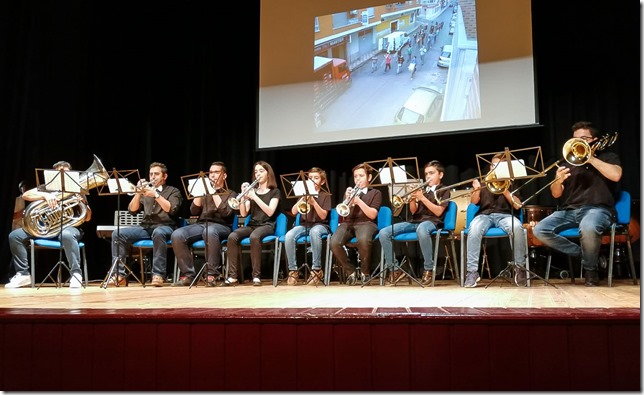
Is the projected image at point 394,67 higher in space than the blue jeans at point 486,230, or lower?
higher

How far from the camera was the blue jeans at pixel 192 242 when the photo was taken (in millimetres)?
5684

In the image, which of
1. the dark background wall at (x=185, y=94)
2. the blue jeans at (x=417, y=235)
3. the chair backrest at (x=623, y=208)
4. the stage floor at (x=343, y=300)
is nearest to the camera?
the stage floor at (x=343, y=300)

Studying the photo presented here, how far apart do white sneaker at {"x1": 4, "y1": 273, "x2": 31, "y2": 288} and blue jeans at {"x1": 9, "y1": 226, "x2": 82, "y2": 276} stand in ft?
0.15

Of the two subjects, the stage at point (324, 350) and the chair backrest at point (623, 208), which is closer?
the stage at point (324, 350)

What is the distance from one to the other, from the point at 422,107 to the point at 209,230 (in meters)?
2.53

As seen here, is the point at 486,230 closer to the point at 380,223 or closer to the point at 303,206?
the point at 380,223

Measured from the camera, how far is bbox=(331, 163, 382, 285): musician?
556cm

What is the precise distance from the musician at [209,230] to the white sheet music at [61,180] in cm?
101

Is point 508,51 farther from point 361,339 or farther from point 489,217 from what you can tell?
point 361,339

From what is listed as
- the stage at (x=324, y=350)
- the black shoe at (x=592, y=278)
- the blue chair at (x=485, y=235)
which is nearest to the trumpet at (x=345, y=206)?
the blue chair at (x=485, y=235)

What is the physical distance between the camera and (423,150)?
6.76m

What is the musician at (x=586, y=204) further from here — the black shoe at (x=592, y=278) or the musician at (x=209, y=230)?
the musician at (x=209, y=230)

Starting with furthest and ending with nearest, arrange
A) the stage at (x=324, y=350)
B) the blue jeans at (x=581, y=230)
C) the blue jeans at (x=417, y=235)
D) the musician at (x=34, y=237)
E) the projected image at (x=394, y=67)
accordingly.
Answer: the projected image at (x=394, y=67), the musician at (x=34, y=237), the blue jeans at (x=417, y=235), the blue jeans at (x=581, y=230), the stage at (x=324, y=350)

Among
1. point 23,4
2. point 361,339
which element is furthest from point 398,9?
point 361,339
